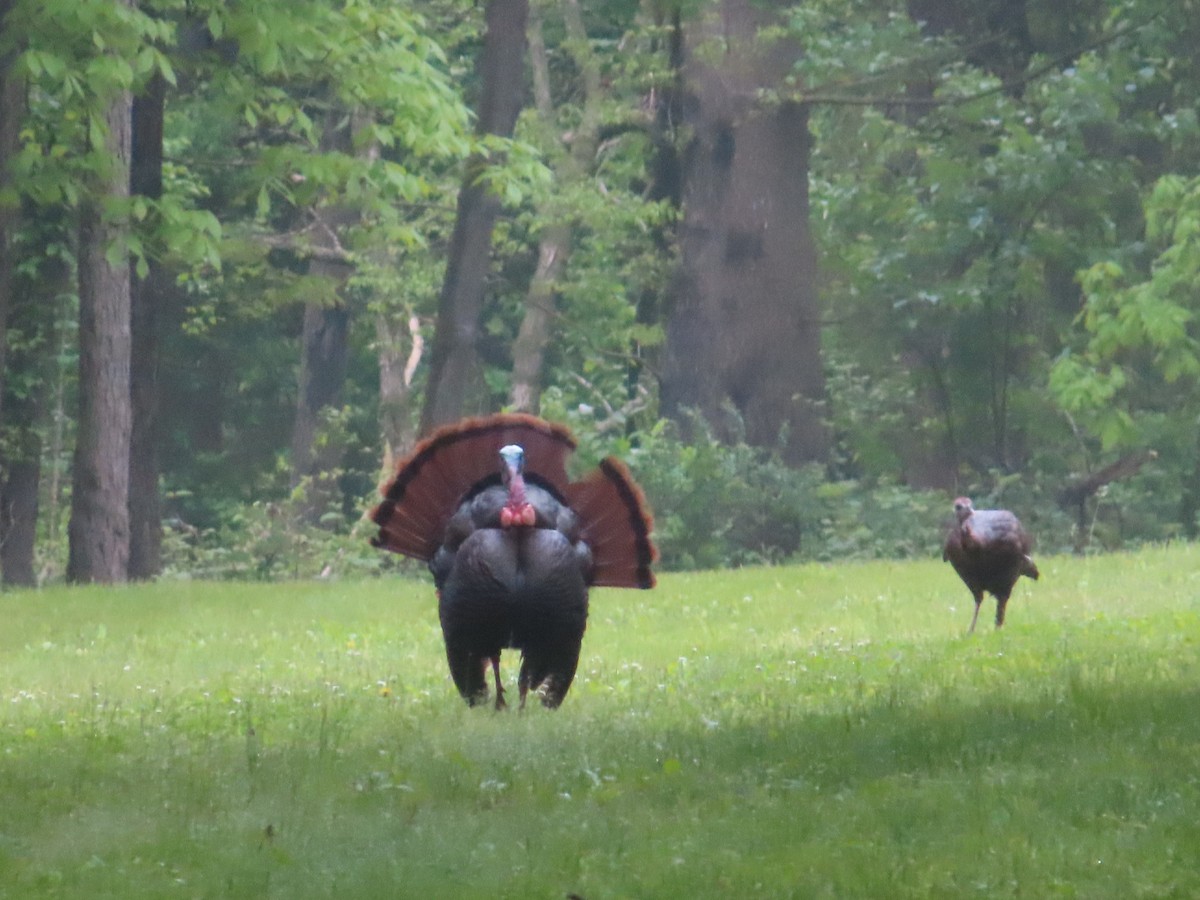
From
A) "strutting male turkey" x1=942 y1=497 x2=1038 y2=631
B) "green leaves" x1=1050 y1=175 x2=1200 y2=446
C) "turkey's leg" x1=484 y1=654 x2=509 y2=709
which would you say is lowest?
"turkey's leg" x1=484 y1=654 x2=509 y2=709

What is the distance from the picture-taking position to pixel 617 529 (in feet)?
37.4

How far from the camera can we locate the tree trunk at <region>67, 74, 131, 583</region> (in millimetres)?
22203

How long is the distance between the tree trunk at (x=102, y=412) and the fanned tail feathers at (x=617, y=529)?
11.7 metres

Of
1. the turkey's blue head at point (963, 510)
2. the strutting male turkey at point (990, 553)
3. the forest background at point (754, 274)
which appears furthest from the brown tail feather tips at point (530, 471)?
the forest background at point (754, 274)

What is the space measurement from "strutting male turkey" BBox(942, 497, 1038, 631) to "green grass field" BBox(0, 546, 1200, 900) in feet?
1.71

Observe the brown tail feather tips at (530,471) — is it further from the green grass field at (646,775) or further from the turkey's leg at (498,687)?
the green grass field at (646,775)

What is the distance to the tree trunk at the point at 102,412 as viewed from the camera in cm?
2220

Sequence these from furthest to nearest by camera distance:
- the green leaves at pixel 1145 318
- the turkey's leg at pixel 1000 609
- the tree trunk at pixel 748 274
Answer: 1. the tree trunk at pixel 748 274
2. the green leaves at pixel 1145 318
3. the turkey's leg at pixel 1000 609

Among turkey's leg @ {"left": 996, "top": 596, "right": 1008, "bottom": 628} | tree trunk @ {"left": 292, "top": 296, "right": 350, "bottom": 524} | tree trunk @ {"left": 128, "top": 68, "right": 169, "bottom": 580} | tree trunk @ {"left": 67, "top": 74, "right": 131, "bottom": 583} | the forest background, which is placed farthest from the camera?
tree trunk @ {"left": 292, "top": 296, "right": 350, "bottom": 524}

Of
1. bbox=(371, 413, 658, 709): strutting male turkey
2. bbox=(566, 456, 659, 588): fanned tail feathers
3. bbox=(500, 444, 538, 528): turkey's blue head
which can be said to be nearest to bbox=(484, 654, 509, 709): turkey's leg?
bbox=(371, 413, 658, 709): strutting male turkey

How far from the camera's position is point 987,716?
31.4 ft

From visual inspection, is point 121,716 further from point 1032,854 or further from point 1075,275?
point 1075,275

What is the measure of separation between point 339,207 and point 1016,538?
20.9m

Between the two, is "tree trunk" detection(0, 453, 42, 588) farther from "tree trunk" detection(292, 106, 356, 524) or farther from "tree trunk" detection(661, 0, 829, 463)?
"tree trunk" detection(292, 106, 356, 524)
